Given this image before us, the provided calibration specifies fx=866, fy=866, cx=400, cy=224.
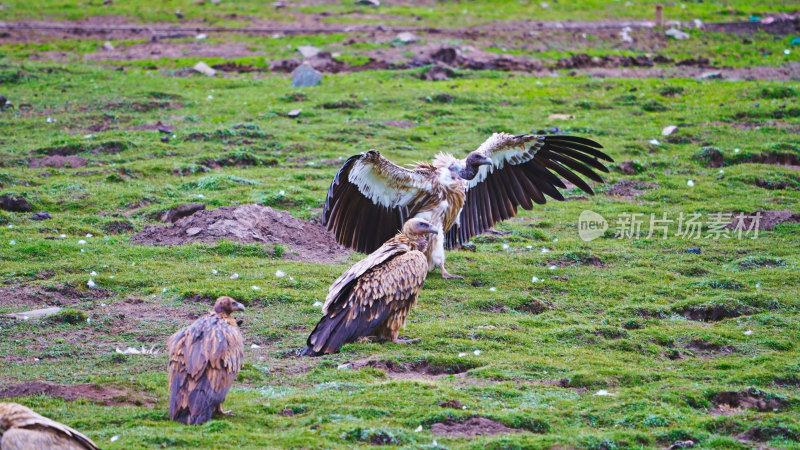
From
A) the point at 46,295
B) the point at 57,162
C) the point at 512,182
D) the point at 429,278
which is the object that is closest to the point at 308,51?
the point at 57,162

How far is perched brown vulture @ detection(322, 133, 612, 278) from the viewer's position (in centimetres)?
1127

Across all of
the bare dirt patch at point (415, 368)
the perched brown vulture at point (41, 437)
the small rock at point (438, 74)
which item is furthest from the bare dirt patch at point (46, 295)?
the small rock at point (438, 74)

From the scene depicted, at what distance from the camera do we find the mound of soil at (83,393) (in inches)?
284

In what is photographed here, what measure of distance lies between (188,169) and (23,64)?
454 inches

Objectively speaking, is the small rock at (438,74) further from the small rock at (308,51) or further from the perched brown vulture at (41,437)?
the perched brown vulture at (41,437)

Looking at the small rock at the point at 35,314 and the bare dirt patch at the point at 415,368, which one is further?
the small rock at the point at 35,314

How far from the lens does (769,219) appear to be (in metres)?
14.1

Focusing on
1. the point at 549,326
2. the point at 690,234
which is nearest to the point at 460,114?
the point at 690,234

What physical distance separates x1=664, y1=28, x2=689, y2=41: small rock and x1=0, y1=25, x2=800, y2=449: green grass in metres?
7.66

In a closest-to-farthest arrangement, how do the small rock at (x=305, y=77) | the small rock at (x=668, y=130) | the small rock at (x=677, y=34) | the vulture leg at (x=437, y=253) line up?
the vulture leg at (x=437, y=253) → the small rock at (x=668, y=130) → the small rock at (x=305, y=77) → the small rock at (x=677, y=34)

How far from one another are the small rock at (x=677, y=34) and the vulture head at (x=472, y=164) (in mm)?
20980

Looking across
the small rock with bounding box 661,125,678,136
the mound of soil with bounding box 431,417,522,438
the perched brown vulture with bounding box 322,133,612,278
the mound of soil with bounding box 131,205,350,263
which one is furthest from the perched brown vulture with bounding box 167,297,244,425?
the small rock with bounding box 661,125,678,136

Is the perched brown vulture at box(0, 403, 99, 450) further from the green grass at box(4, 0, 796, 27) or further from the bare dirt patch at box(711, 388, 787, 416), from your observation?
the green grass at box(4, 0, 796, 27)

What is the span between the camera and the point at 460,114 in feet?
67.4
